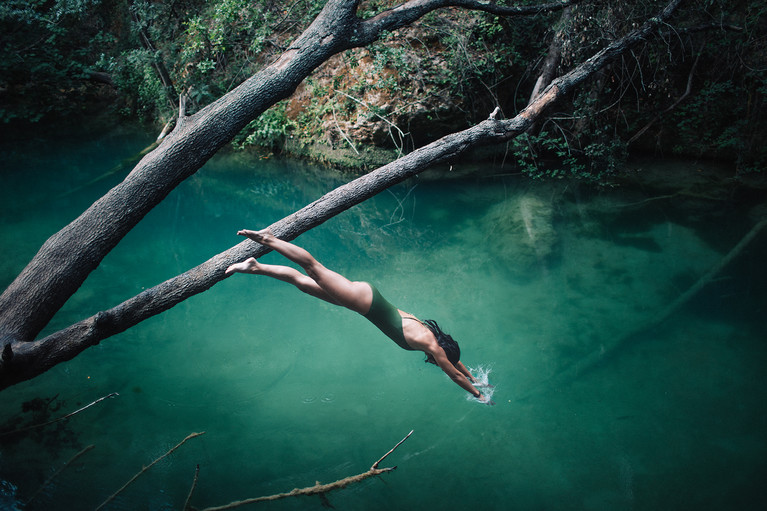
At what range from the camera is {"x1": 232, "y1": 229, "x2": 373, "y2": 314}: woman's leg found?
2.66m

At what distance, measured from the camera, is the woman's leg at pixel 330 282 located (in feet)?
8.73

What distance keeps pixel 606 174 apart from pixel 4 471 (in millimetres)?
6992

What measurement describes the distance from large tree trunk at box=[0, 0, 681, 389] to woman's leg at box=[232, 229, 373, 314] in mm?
605

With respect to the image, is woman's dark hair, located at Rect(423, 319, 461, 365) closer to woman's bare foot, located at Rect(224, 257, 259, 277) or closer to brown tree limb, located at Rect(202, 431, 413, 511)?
brown tree limb, located at Rect(202, 431, 413, 511)

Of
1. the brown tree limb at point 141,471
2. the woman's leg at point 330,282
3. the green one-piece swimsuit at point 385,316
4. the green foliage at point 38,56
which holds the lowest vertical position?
the brown tree limb at point 141,471

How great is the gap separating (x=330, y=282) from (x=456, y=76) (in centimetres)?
493

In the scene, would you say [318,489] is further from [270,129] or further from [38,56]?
[38,56]

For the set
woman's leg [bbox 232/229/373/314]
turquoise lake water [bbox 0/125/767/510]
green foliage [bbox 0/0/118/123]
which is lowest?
turquoise lake water [bbox 0/125/767/510]

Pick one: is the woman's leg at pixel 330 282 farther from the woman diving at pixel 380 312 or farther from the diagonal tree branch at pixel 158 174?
the diagonal tree branch at pixel 158 174

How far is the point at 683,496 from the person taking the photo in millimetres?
2930

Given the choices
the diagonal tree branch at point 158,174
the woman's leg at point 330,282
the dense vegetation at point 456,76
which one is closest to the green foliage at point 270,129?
the dense vegetation at point 456,76

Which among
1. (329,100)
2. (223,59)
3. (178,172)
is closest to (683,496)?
(178,172)

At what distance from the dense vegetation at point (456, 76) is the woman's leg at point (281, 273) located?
3.70 m

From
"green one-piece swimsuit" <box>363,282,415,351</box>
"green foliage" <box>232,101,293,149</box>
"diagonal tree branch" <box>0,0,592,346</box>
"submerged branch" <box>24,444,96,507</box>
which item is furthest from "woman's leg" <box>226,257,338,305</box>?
"green foliage" <box>232,101,293,149</box>
